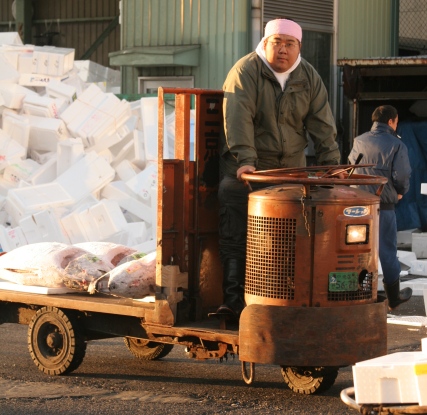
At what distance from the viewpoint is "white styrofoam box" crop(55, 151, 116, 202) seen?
15.7m

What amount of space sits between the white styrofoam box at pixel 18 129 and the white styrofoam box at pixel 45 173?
620mm

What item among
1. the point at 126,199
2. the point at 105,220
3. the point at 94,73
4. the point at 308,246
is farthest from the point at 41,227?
the point at 94,73

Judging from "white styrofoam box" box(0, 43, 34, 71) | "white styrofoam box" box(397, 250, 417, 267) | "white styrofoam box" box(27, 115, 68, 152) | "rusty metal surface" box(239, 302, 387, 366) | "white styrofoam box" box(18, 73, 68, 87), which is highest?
"white styrofoam box" box(0, 43, 34, 71)

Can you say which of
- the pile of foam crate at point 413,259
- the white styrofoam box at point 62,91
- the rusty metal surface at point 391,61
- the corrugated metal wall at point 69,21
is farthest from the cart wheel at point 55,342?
the corrugated metal wall at point 69,21

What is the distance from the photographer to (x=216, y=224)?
309 inches

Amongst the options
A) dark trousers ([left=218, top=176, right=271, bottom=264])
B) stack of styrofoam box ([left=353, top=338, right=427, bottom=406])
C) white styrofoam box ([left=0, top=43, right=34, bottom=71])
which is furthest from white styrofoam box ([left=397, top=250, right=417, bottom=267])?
stack of styrofoam box ([left=353, top=338, right=427, bottom=406])

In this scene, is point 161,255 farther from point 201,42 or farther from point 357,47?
point 357,47

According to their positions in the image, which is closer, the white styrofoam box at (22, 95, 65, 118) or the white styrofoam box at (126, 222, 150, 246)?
the white styrofoam box at (126, 222, 150, 246)

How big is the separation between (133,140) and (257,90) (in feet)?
33.1

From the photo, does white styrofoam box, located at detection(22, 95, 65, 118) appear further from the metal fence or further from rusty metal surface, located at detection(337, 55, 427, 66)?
the metal fence

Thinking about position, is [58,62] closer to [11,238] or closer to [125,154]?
[125,154]

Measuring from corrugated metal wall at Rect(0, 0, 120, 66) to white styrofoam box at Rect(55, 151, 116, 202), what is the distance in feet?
52.9

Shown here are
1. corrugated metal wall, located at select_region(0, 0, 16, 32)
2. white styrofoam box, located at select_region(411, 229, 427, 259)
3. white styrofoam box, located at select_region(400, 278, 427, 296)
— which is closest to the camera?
white styrofoam box, located at select_region(400, 278, 427, 296)

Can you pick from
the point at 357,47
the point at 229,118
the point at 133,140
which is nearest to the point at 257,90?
the point at 229,118
